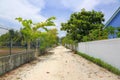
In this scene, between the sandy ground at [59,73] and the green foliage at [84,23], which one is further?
the green foliage at [84,23]

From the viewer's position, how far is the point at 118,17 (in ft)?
71.5

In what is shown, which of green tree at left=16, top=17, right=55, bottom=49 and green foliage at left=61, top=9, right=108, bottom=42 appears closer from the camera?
green tree at left=16, top=17, right=55, bottom=49

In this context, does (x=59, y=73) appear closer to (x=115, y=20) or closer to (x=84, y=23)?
(x=115, y=20)

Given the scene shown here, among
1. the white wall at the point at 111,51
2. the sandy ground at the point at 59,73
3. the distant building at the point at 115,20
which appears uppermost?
the distant building at the point at 115,20

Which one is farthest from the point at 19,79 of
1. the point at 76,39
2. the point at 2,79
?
the point at 76,39

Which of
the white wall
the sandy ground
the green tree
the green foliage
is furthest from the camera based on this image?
the green foliage

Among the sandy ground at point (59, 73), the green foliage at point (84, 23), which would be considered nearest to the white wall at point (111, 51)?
the sandy ground at point (59, 73)

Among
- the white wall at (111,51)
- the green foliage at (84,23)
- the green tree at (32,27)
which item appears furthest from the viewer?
the green foliage at (84,23)

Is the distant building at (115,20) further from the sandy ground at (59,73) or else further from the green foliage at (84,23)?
the sandy ground at (59,73)

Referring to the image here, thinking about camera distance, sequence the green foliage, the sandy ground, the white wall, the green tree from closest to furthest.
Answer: the sandy ground
the white wall
the green tree
the green foliage

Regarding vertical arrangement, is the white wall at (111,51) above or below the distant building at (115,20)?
below

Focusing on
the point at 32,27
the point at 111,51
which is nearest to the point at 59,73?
the point at 111,51

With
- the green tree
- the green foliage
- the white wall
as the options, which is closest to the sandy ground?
the white wall

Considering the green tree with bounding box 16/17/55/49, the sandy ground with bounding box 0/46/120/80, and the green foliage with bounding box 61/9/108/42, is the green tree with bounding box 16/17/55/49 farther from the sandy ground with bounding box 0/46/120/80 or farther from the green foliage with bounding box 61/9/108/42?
the green foliage with bounding box 61/9/108/42
